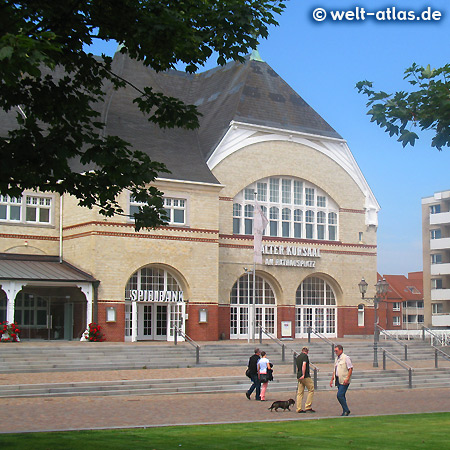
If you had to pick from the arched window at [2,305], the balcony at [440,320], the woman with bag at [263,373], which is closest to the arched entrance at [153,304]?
the arched window at [2,305]

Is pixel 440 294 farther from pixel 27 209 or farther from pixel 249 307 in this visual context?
pixel 27 209

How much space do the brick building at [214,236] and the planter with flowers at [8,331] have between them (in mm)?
327

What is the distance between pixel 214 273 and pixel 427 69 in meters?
31.7

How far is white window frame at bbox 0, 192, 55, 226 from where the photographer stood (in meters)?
39.7

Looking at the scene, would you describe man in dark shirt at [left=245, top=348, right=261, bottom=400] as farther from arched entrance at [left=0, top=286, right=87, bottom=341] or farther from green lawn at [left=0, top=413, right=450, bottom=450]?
arched entrance at [left=0, top=286, right=87, bottom=341]

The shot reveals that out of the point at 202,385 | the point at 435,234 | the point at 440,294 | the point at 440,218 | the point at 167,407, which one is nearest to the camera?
the point at 167,407

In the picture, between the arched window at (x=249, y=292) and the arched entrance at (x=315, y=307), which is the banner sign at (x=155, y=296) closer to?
→ the arched window at (x=249, y=292)

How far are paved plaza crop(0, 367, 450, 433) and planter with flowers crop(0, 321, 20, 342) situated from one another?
803cm

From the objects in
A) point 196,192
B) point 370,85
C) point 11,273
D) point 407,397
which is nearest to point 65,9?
point 370,85

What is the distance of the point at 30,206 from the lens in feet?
133

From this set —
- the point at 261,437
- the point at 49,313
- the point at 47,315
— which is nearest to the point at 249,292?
the point at 49,313

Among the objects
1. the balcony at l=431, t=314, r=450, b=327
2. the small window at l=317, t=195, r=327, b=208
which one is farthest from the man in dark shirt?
the balcony at l=431, t=314, r=450, b=327

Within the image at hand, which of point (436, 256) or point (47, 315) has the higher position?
point (436, 256)

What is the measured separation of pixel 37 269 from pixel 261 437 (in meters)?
26.3
